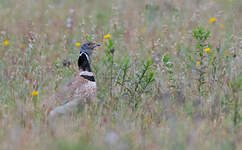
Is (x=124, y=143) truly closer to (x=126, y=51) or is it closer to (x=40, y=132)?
(x=40, y=132)

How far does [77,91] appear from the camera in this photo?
541cm

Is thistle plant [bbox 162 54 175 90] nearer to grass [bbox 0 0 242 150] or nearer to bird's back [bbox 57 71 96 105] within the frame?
grass [bbox 0 0 242 150]

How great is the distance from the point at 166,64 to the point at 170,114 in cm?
89

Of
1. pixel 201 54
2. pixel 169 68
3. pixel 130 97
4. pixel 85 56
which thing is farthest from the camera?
pixel 85 56

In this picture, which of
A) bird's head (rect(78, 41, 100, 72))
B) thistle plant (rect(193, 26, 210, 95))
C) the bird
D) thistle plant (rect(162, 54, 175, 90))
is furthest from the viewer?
bird's head (rect(78, 41, 100, 72))

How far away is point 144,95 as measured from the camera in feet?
18.0

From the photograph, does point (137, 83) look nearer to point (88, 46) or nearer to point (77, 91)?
point (77, 91)

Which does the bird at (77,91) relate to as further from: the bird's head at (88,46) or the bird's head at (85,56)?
the bird's head at (88,46)

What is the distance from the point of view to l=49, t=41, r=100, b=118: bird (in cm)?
511

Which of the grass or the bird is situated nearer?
the grass

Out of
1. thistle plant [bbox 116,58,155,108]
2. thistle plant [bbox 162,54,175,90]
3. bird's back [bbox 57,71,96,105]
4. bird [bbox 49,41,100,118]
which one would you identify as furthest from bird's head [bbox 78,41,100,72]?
thistle plant [bbox 162,54,175,90]

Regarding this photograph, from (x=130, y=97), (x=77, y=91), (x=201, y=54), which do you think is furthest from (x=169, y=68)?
(x=77, y=91)

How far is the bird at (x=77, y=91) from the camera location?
5113 mm

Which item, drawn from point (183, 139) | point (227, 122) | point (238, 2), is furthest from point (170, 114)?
point (238, 2)
